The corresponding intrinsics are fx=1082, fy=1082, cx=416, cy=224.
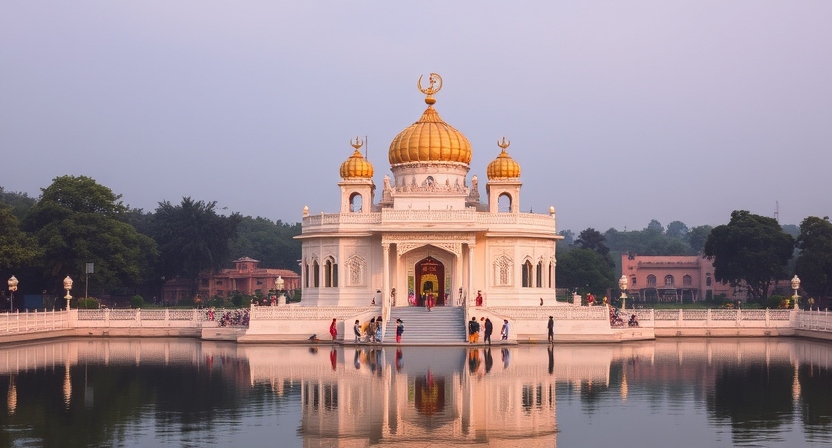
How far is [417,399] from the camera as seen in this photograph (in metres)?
20.0

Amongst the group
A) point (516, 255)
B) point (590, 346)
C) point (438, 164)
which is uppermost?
point (438, 164)

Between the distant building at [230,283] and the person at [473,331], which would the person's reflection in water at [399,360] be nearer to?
the person at [473,331]

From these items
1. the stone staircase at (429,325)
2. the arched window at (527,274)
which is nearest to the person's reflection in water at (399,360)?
the stone staircase at (429,325)

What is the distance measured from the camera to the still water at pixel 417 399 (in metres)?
16.0

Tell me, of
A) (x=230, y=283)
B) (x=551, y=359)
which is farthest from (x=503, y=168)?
(x=230, y=283)

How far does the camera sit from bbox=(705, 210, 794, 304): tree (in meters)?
66.0

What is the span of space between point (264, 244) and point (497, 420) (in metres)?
89.6

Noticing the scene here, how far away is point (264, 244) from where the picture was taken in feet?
347

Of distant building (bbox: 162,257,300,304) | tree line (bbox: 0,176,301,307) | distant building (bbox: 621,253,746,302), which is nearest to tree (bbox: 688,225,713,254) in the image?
distant building (bbox: 621,253,746,302)

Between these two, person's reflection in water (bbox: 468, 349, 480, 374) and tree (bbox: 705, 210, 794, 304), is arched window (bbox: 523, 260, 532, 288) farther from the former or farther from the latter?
tree (bbox: 705, 210, 794, 304)

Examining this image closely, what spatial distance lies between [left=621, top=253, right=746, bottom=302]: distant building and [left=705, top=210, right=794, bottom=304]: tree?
2105 cm

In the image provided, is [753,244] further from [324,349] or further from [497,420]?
[497,420]

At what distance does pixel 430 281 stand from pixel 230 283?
4195cm

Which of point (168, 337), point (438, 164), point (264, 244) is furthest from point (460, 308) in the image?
point (264, 244)
